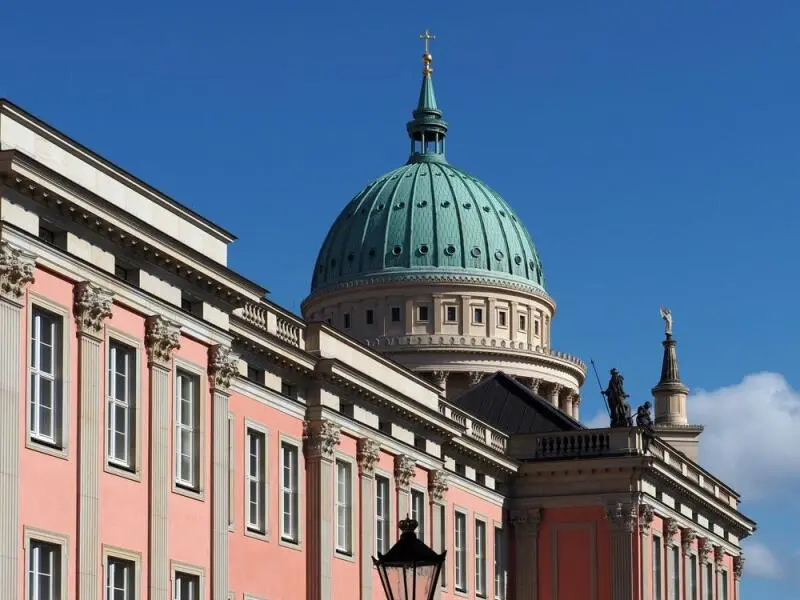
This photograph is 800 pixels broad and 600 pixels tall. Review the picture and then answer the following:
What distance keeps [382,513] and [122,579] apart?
21600mm

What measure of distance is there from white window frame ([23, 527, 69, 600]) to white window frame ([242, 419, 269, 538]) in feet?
44.9

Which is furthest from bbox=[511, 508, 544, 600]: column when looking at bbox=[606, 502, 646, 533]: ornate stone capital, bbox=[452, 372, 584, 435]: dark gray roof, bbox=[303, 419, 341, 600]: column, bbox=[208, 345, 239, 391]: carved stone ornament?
bbox=[208, 345, 239, 391]: carved stone ornament

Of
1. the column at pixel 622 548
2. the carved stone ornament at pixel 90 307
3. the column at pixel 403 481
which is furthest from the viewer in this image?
the column at pixel 622 548

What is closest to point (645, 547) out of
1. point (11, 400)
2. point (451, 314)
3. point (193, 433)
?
point (193, 433)

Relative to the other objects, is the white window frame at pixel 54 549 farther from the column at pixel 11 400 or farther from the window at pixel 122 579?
the window at pixel 122 579

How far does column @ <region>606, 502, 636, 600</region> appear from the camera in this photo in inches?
3233

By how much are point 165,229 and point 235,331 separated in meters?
7.27

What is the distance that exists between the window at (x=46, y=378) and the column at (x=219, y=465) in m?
7.53

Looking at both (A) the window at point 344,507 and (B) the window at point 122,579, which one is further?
(A) the window at point 344,507

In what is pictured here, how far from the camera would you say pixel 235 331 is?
55.9 metres

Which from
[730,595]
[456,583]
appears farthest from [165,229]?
[730,595]

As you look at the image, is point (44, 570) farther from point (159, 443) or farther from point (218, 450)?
point (218, 450)

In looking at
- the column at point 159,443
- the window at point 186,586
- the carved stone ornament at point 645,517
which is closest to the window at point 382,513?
the window at point 186,586

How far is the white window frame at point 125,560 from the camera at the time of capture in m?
44.8
